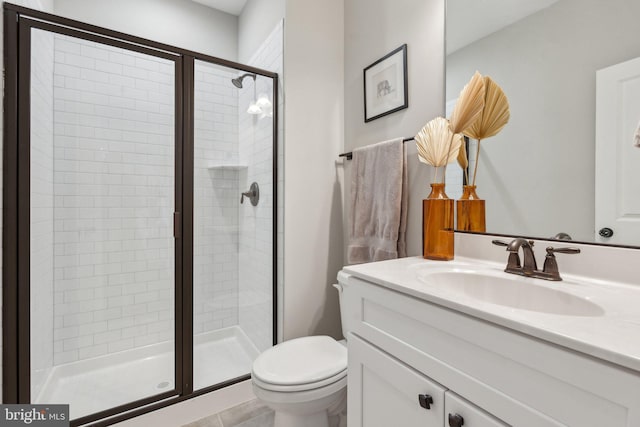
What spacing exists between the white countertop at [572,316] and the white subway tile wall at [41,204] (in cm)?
137

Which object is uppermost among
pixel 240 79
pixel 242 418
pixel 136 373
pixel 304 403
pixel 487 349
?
pixel 240 79

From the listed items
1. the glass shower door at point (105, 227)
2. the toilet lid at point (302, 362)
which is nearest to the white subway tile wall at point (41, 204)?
the glass shower door at point (105, 227)

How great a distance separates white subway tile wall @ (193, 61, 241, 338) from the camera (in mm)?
1667

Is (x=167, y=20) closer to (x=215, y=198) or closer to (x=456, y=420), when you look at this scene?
(x=215, y=198)

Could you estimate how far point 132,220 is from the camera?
167 cm

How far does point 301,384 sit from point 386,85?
143cm

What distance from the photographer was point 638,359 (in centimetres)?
41

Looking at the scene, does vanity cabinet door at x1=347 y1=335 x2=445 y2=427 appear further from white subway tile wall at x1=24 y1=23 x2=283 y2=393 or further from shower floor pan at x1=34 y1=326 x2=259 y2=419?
shower floor pan at x1=34 y1=326 x2=259 y2=419

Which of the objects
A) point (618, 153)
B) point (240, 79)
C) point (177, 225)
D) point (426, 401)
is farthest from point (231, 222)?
point (618, 153)

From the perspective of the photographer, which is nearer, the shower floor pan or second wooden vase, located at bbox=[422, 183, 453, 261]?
second wooden vase, located at bbox=[422, 183, 453, 261]

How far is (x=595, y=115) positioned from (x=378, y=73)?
99 cm

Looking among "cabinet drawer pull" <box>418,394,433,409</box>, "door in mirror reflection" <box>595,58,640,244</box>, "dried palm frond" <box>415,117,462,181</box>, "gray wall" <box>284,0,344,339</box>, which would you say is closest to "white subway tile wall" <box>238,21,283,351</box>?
"gray wall" <box>284,0,344,339</box>

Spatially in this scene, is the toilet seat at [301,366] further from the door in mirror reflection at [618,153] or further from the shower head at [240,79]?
the shower head at [240,79]

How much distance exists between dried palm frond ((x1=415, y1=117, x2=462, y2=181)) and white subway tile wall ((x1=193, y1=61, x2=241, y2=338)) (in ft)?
3.87
